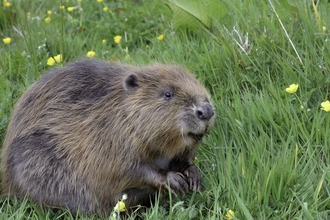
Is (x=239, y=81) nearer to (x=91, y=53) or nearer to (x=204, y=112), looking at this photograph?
(x=204, y=112)

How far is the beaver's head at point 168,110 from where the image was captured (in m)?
3.77

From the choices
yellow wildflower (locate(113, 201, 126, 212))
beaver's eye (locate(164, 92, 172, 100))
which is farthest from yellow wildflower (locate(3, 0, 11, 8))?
yellow wildflower (locate(113, 201, 126, 212))

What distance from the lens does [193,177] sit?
4000 millimetres

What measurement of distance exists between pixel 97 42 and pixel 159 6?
778 mm

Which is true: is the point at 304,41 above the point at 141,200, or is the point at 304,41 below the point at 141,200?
above

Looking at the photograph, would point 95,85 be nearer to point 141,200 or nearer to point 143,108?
point 143,108

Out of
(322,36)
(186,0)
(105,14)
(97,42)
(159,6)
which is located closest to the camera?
(322,36)

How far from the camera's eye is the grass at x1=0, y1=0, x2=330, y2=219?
372 centimetres

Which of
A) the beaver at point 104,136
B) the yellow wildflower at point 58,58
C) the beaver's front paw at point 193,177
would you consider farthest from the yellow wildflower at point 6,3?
the beaver's front paw at point 193,177

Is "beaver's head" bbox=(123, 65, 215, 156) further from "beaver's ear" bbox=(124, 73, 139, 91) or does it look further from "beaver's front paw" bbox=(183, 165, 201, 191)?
"beaver's front paw" bbox=(183, 165, 201, 191)

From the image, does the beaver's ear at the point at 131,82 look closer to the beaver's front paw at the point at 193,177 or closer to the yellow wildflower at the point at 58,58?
the beaver's front paw at the point at 193,177

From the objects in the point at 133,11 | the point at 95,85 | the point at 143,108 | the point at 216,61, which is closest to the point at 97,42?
the point at 133,11

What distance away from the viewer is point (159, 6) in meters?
5.65

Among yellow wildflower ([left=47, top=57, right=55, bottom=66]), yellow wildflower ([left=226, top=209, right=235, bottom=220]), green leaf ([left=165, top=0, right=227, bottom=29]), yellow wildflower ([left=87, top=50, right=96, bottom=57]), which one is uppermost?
green leaf ([left=165, top=0, right=227, bottom=29])
